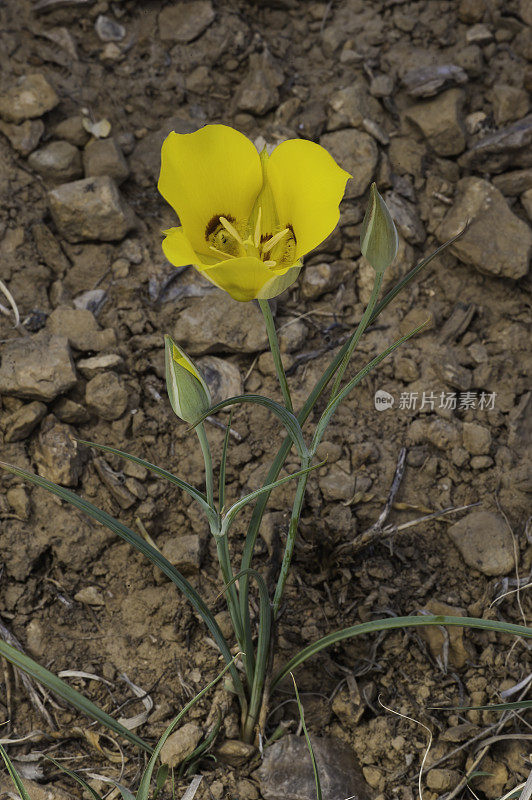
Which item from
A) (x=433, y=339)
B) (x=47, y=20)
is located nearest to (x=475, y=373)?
(x=433, y=339)

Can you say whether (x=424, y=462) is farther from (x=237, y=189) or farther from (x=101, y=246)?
(x=101, y=246)

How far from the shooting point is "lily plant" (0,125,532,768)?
1.36m

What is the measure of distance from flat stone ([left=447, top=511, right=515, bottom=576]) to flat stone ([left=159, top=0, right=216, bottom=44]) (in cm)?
210

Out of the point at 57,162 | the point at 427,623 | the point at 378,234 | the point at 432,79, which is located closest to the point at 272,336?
the point at 378,234

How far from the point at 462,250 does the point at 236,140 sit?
4.24 ft

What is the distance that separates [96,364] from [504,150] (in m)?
1.64

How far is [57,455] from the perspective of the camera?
207 centimetres

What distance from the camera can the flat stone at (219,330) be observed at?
7.75ft

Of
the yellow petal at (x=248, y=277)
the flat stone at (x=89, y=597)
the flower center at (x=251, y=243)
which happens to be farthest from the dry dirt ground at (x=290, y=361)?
the yellow petal at (x=248, y=277)

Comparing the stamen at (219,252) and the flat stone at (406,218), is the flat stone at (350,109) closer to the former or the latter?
the flat stone at (406,218)

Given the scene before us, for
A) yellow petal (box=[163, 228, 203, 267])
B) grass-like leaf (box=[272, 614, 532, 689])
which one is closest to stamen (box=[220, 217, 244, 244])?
yellow petal (box=[163, 228, 203, 267])

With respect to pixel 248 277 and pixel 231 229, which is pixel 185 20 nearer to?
pixel 231 229

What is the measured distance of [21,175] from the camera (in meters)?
2.52

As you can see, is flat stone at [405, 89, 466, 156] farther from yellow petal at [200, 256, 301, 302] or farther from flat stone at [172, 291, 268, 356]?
yellow petal at [200, 256, 301, 302]
